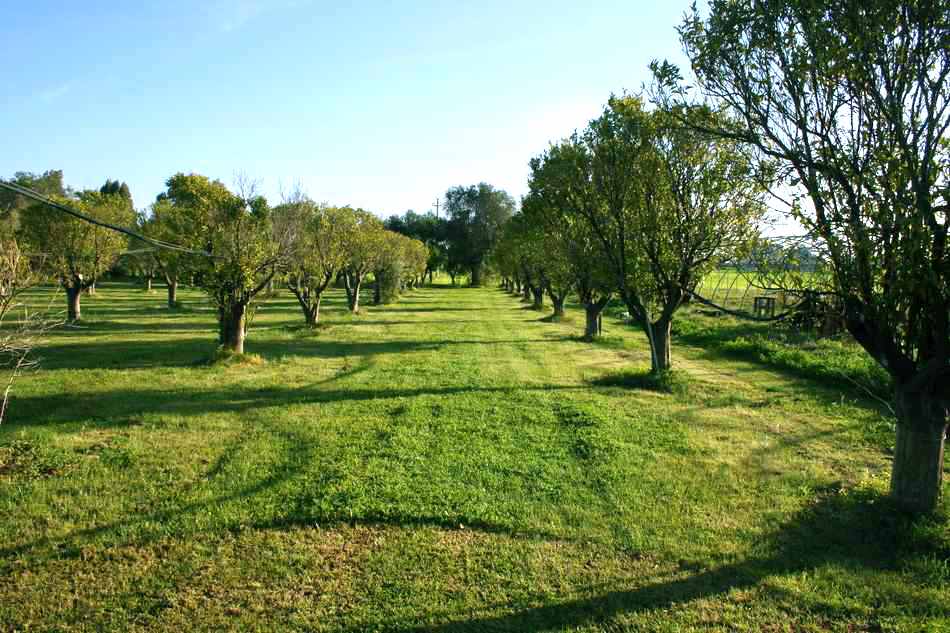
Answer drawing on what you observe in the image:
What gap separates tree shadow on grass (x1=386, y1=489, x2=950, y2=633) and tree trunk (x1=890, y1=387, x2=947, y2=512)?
0.86 ft

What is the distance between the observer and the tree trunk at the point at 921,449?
6.49 metres

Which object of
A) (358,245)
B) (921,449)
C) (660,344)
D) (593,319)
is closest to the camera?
(921,449)

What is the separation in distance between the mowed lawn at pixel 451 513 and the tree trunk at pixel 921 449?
0.79 ft

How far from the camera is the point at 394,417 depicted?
432 inches

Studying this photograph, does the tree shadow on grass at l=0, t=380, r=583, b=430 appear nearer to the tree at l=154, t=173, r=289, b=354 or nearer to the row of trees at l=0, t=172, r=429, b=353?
the row of trees at l=0, t=172, r=429, b=353

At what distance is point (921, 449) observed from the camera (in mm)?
6543

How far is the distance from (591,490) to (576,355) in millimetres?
13517

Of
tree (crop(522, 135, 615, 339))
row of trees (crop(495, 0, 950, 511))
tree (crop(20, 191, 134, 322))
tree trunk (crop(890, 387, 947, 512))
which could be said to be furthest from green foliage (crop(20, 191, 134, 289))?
tree trunk (crop(890, 387, 947, 512))

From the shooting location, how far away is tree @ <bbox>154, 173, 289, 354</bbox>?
17516 millimetres

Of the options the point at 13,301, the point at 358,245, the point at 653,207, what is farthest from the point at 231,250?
the point at 358,245

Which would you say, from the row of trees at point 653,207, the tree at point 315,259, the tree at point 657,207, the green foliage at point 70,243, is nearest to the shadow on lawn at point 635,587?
the row of trees at point 653,207

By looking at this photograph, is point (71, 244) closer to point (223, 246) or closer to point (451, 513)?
point (223, 246)

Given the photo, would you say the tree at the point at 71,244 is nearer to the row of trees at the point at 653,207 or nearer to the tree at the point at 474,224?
the row of trees at the point at 653,207

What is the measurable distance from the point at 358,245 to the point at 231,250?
20.6 m
